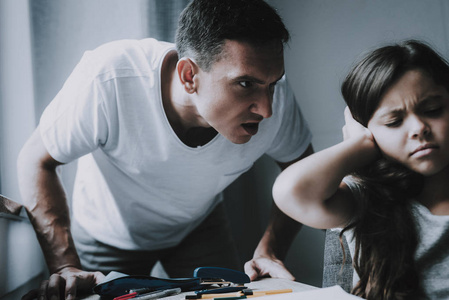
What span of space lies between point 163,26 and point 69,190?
38 centimetres

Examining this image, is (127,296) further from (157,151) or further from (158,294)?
(157,151)

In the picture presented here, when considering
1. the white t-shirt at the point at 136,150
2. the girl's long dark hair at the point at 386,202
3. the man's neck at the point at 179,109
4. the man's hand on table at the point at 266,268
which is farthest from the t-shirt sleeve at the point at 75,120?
the girl's long dark hair at the point at 386,202

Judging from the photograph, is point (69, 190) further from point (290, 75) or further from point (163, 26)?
point (290, 75)

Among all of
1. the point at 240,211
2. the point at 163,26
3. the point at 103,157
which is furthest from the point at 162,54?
the point at 240,211

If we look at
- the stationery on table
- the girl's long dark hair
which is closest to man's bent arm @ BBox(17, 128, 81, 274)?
the stationery on table

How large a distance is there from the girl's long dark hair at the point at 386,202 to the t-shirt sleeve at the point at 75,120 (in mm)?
480

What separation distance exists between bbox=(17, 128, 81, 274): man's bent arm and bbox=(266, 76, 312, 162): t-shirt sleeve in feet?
1.37

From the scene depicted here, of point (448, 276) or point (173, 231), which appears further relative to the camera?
point (173, 231)

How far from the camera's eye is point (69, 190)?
2.77 ft

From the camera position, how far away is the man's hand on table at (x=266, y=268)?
0.78m

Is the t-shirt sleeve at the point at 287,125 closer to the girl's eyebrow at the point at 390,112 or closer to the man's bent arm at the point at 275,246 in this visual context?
A: the man's bent arm at the point at 275,246

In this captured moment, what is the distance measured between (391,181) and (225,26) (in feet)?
1.25

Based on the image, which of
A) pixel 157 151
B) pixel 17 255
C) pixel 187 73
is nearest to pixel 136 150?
pixel 157 151

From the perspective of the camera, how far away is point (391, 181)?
2.14ft
